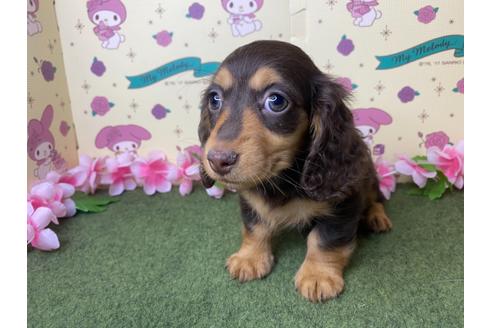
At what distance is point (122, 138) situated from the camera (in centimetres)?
267

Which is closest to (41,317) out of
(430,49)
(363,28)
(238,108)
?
(238,108)

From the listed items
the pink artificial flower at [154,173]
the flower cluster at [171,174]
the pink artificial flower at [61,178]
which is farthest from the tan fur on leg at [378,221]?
the pink artificial flower at [61,178]

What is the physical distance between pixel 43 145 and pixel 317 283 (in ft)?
5.91

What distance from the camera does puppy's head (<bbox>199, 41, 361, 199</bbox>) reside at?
141 centimetres

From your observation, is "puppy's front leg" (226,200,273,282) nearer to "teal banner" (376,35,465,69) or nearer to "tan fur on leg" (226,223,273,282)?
"tan fur on leg" (226,223,273,282)

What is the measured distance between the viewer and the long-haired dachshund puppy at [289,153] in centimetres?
137

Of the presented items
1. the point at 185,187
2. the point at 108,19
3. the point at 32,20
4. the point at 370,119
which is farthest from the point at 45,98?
the point at 370,119

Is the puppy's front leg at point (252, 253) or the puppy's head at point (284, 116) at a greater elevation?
the puppy's head at point (284, 116)

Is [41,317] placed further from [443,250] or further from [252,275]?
[443,250]

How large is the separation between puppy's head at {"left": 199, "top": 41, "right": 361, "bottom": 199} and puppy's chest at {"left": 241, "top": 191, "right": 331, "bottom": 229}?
0.43ft

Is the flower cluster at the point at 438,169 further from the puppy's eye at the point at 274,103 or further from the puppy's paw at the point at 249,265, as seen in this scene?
the puppy's eye at the point at 274,103

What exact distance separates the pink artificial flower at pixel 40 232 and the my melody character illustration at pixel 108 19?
1.14 metres

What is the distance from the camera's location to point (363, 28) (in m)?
2.29

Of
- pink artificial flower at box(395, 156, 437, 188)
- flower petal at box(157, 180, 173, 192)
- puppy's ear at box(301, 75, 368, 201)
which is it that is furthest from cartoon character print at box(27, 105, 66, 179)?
pink artificial flower at box(395, 156, 437, 188)
